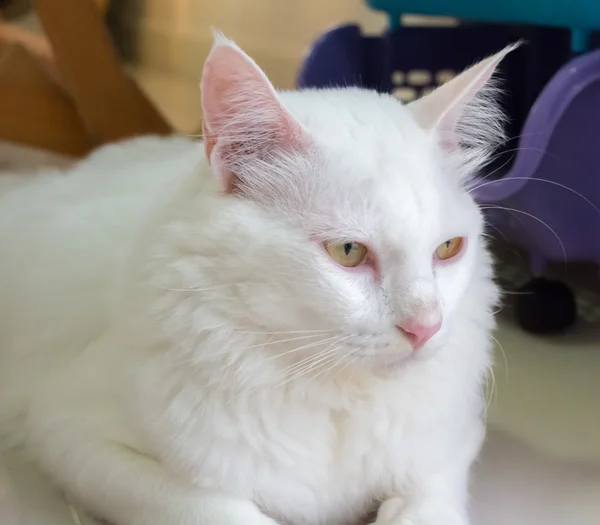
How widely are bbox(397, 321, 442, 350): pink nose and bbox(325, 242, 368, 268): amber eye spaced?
0.09 meters

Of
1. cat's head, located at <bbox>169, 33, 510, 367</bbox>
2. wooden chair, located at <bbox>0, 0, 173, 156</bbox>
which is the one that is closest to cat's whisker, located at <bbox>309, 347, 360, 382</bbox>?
cat's head, located at <bbox>169, 33, 510, 367</bbox>

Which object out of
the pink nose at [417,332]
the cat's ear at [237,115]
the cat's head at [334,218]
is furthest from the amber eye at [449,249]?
the cat's ear at [237,115]

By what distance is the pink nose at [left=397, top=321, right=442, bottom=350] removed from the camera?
80 cm

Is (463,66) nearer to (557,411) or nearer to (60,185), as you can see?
(557,411)

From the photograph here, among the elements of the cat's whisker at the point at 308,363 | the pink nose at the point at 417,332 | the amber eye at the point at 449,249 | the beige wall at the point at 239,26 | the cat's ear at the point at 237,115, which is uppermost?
the cat's ear at the point at 237,115

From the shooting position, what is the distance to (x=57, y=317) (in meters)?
1.19

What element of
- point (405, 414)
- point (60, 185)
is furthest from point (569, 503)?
point (60, 185)

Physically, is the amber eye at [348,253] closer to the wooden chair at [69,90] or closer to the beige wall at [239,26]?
the wooden chair at [69,90]

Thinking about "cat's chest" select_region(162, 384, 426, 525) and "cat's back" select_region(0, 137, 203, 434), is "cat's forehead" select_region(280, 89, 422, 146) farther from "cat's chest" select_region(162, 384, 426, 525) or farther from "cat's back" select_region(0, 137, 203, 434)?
"cat's chest" select_region(162, 384, 426, 525)

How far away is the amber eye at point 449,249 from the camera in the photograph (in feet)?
2.91

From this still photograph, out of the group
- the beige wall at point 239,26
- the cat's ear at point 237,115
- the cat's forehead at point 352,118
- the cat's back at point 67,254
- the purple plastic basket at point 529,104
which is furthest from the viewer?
the beige wall at point 239,26

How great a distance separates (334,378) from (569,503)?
0.50m

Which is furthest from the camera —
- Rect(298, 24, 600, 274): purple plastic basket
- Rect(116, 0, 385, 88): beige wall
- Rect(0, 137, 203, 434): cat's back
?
Rect(116, 0, 385, 88): beige wall

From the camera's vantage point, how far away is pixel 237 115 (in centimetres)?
82
